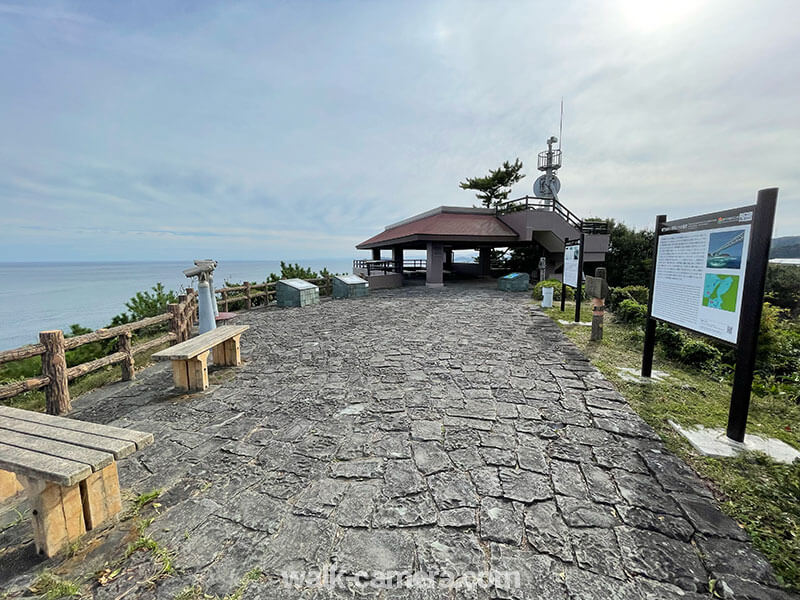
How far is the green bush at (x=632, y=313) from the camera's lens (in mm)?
7738

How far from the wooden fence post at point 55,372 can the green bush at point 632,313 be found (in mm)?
10176

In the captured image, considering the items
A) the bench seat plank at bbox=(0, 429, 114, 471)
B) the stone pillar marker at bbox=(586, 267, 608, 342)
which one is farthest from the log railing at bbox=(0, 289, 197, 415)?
the stone pillar marker at bbox=(586, 267, 608, 342)

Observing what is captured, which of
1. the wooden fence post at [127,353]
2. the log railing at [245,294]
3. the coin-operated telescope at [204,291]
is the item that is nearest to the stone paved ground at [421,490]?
the wooden fence post at [127,353]

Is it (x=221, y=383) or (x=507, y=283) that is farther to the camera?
(x=507, y=283)

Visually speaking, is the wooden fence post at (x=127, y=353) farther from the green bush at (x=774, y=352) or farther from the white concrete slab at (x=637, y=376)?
the green bush at (x=774, y=352)

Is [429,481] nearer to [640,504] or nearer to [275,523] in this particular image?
[275,523]

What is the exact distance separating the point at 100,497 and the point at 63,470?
472 millimetres

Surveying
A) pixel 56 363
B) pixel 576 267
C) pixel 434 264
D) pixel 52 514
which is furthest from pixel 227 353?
pixel 434 264

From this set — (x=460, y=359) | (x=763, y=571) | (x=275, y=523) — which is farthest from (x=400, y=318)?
(x=763, y=571)

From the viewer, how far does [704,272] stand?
3.61m

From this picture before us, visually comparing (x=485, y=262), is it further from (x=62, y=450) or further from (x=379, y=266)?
(x=62, y=450)

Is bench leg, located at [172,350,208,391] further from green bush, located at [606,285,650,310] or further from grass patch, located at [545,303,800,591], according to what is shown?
green bush, located at [606,285,650,310]

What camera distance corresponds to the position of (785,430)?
11.2 feet

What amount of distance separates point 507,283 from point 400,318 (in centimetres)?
757
